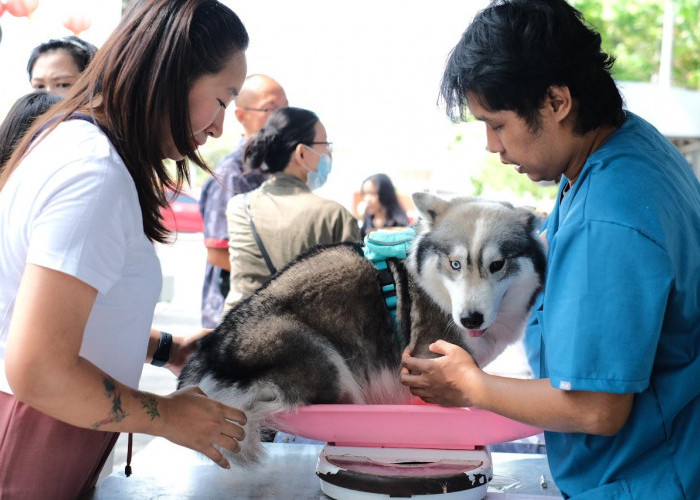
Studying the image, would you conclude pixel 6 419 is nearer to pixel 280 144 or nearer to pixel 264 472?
pixel 264 472

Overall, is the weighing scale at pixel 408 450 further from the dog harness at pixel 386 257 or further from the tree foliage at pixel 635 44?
the tree foliage at pixel 635 44

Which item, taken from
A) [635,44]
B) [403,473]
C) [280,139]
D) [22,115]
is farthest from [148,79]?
[635,44]

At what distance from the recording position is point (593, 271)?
1.37 meters

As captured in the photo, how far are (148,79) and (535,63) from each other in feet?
2.81

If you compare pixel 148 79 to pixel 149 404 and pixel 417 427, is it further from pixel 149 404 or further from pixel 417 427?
pixel 417 427

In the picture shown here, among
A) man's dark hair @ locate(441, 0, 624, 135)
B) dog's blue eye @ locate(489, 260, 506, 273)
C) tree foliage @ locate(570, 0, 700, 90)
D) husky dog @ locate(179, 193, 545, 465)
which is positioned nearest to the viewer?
man's dark hair @ locate(441, 0, 624, 135)

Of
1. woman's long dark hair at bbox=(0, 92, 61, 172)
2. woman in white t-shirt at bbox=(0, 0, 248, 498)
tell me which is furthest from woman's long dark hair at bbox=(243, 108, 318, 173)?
woman in white t-shirt at bbox=(0, 0, 248, 498)

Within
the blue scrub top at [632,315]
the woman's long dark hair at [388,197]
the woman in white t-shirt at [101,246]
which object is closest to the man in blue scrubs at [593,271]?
the blue scrub top at [632,315]

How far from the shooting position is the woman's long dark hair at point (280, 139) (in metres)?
3.95

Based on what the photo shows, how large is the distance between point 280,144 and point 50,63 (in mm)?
1230

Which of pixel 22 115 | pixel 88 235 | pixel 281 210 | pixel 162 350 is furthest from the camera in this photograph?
pixel 281 210

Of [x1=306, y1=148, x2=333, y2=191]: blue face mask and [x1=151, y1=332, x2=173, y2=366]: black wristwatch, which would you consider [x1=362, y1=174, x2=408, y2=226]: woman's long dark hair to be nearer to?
[x1=306, y1=148, x2=333, y2=191]: blue face mask

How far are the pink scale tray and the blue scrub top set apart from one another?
22cm

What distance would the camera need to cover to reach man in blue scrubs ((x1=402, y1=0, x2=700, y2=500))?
1354 mm
